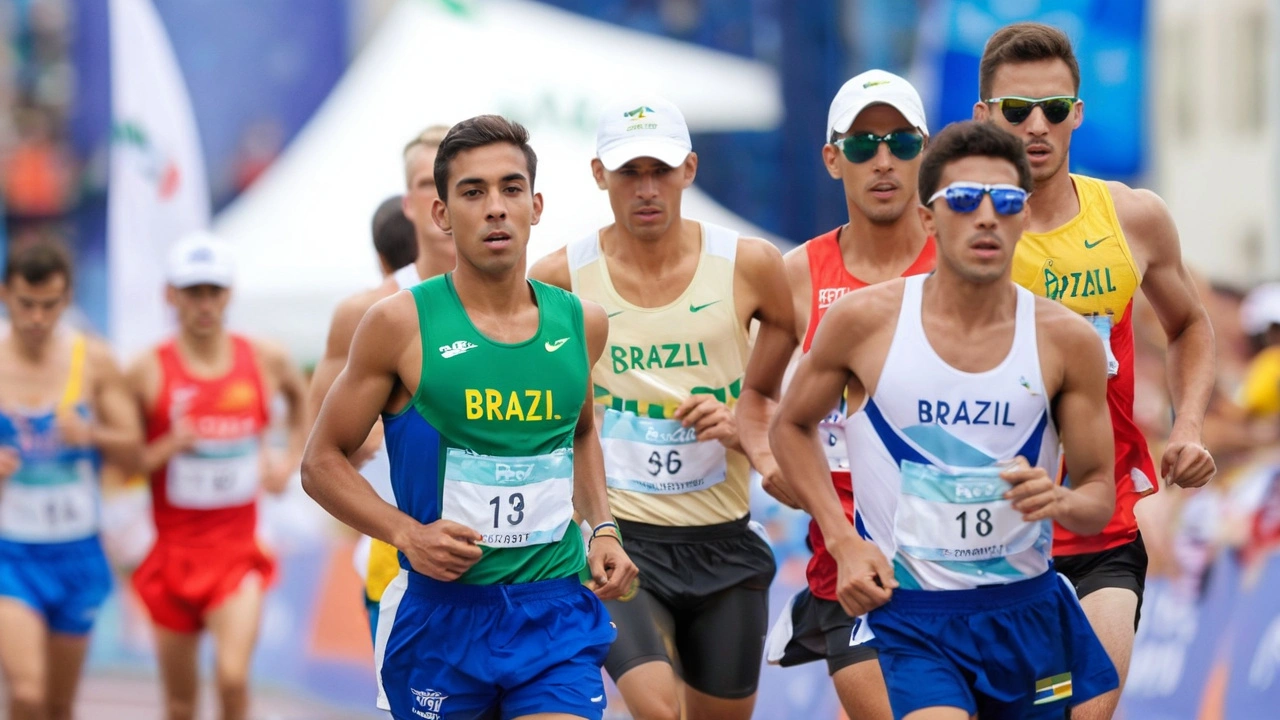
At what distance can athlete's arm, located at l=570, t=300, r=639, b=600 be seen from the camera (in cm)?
525

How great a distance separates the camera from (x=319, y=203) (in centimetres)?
1541

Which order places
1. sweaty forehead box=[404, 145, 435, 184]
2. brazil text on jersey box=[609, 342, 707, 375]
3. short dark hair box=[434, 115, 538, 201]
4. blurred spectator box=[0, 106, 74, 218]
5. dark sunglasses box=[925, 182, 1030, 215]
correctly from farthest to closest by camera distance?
blurred spectator box=[0, 106, 74, 218], sweaty forehead box=[404, 145, 435, 184], brazil text on jersey box=[609, 342, 707, 375], short dark hair box=[434, 115, 538, 201], dark sunglasses box=[925, 182, 1030, 215]

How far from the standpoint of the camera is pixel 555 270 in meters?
6.66

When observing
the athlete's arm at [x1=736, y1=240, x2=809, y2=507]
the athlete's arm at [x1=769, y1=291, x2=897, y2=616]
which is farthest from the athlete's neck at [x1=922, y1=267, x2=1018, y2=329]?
the athlete's arm at [x1=736, y1=240, x2=809, y2=507]

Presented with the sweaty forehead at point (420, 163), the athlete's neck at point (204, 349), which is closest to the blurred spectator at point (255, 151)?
the athlete's neck at point (204, 349)

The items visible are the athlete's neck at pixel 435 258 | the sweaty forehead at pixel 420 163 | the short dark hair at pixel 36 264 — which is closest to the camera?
the athlete's neck at pixel 435 258

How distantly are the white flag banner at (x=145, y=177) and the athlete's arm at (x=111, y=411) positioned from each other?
1.59 feet

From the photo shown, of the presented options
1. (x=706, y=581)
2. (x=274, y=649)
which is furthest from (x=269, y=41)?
(x=706, y=581)

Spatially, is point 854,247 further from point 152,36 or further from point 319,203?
point 319,203

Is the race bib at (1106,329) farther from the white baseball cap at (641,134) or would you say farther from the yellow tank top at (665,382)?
the white baseball cap at (641,134)

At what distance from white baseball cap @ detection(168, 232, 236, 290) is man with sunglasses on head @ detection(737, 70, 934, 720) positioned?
4184 mm

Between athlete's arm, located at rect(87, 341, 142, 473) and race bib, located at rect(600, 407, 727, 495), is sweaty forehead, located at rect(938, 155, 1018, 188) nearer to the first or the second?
race bib, located at rect(600, 407, 727, 495)

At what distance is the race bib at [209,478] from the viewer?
954 cm

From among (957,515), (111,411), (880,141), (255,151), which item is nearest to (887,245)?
(880,141)
